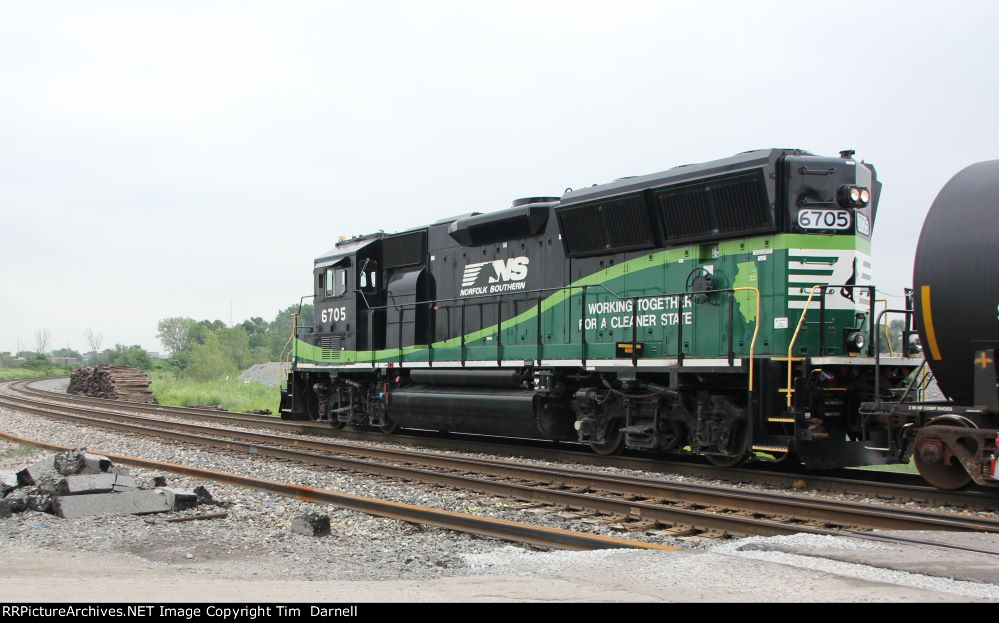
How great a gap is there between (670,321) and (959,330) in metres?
4.17

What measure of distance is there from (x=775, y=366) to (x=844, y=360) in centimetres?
76

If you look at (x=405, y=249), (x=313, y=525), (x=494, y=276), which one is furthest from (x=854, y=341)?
(x=405, y=249)

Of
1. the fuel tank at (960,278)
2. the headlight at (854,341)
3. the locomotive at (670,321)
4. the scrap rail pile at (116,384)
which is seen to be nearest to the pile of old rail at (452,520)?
the fuel tank at (960,278)

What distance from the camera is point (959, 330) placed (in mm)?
7898

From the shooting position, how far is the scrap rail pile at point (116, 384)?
32688 mm

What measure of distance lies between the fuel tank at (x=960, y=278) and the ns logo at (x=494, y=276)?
6.87 m

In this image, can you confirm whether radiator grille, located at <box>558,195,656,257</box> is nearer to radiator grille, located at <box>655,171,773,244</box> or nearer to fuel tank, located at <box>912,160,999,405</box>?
radiator grille, located at <box>655,171,773,244</box>

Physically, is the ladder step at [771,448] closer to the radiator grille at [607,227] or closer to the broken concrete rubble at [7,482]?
the radiator grille at [607,227]

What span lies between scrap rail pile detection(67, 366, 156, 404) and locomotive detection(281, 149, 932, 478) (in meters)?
20.1

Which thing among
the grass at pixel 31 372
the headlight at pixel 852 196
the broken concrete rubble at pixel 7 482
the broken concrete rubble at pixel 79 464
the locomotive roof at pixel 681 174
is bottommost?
the grass at pixel 31 372

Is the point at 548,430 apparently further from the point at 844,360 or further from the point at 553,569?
the point at 553,569

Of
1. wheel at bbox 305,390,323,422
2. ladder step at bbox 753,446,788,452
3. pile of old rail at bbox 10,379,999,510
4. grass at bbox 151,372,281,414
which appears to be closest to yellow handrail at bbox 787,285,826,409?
ladder step at bbox 753,446,788,452

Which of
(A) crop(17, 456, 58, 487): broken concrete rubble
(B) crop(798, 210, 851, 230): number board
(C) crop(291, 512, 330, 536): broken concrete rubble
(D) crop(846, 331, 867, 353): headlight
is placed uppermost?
(B) crop(798, 210, 851, 230): number board

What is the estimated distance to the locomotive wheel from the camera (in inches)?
324
